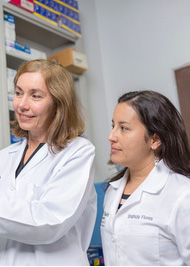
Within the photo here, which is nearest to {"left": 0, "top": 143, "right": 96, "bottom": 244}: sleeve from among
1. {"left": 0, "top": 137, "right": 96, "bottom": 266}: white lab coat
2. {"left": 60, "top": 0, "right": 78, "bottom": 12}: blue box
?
{"left": 0, "top": 137, "right": 96, "bottom": 266}: white lab coat

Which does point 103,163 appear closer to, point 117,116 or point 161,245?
point 117,116

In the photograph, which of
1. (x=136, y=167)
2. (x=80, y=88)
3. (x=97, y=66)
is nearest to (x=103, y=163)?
(x=80, y=88)

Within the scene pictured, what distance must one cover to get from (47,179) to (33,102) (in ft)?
0.94

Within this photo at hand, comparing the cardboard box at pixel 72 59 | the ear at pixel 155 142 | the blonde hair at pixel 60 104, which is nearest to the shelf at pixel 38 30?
the cardboard box at pixel 72 59

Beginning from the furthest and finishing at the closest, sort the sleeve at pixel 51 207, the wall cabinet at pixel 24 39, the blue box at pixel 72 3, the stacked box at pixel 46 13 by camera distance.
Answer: the blue box at pixel 72 3, the stacked box at pixel 46 13, the wall cabinet at pixel 24 39, the sleeve at pixel 51 207

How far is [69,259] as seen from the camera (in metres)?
0.97

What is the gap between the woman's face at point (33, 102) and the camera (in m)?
1.13

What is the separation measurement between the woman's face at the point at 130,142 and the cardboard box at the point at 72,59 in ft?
4.46

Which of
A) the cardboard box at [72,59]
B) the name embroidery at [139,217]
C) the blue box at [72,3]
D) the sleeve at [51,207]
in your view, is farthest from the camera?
the blue box at [72,3]

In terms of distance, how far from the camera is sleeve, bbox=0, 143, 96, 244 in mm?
879

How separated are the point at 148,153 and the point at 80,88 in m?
1.52

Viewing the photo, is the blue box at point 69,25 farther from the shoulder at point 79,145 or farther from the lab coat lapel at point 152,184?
the lab coat lapel at point 152,184

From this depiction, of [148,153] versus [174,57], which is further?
[174,57]

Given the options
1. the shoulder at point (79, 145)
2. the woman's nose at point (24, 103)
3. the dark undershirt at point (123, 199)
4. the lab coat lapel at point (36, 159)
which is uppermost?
the woman's nose at point (24, 103)
